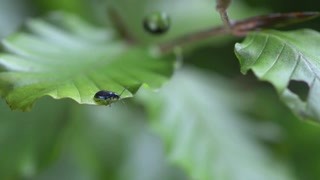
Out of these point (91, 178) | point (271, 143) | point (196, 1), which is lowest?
point (91, 178)

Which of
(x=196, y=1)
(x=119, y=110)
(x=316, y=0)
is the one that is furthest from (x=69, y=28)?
(x=316, y=0)

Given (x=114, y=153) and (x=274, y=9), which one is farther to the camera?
(x=274, y=9)

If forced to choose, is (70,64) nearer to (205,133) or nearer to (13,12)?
(205,133)

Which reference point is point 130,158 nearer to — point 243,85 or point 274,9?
point 243,85

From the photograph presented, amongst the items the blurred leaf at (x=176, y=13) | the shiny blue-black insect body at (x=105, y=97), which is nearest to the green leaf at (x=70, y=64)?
the shiny blue-black insect body at (x=105, y=97)

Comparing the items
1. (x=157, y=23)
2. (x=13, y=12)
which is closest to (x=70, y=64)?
(x=157, y=23)

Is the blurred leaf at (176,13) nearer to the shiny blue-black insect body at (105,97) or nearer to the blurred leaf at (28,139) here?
the blurred leaf at (28,139)
